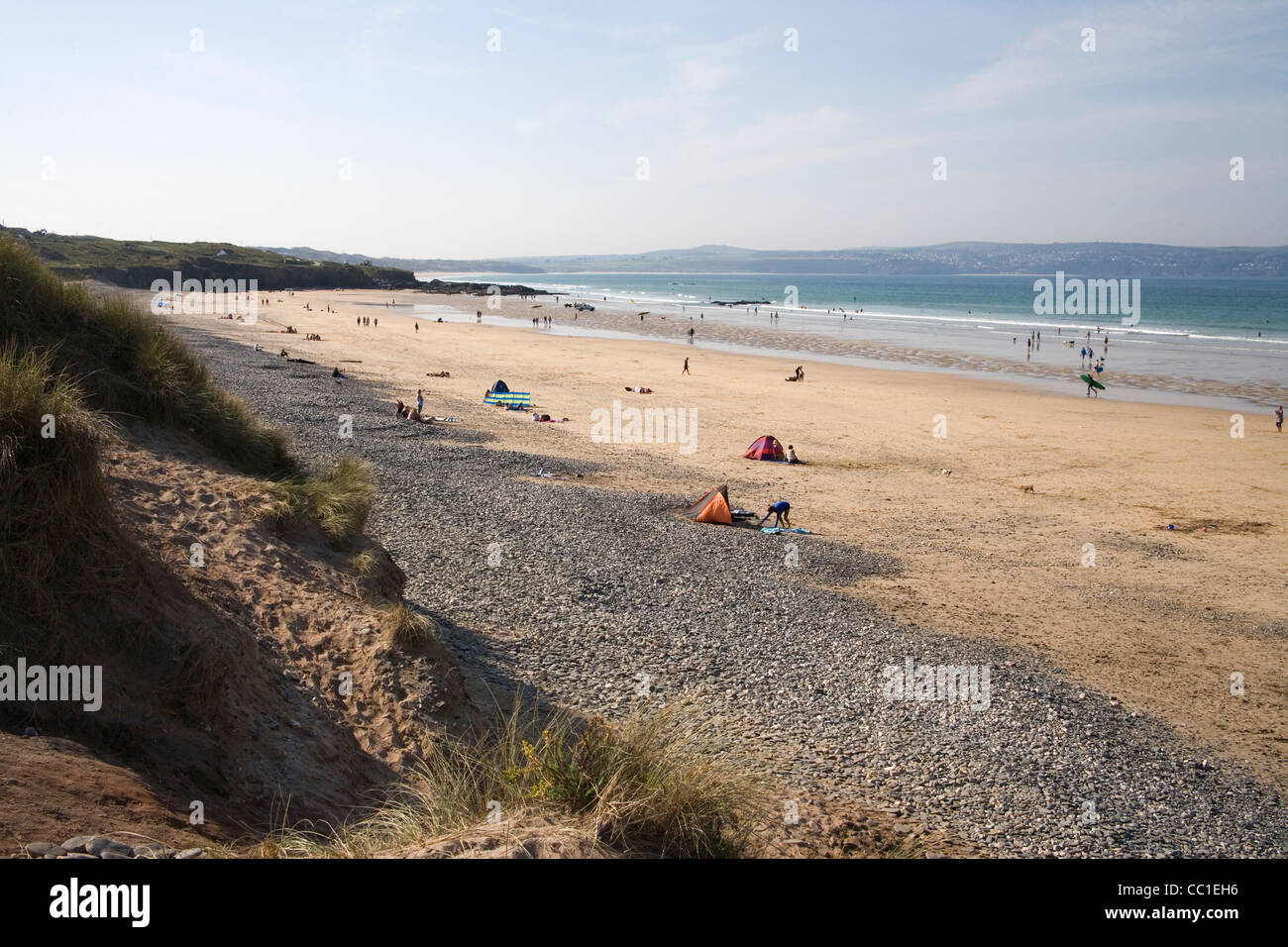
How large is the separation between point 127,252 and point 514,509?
100863 millimetres

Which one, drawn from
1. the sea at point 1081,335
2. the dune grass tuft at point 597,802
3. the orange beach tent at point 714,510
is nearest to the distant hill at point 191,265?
the sea at point 1081,335

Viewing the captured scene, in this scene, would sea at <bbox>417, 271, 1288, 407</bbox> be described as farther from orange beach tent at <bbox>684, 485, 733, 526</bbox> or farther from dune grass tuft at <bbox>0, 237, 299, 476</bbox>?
dune grass tuft at <bbox>0, 237, 299, 476</bbox>

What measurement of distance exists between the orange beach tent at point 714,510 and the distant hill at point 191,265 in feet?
212

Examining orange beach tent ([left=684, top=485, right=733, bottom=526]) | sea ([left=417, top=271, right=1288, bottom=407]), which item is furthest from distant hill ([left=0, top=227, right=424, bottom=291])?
orange beach tent ([left=684, top=485, right=733, bottom=526])

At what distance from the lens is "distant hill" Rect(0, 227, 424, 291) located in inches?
3118

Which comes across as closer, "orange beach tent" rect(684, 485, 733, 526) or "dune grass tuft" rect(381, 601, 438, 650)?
"dune grass tuft" rect(381, 601, 438, 650)

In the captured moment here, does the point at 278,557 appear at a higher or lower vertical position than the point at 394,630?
higher

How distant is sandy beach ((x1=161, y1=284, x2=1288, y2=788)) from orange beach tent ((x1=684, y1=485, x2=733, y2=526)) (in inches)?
62.3

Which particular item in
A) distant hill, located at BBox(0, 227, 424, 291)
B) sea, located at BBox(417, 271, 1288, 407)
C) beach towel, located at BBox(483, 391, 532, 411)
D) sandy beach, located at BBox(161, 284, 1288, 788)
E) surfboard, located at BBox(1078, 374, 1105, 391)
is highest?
distant hill, located at BBox(0, 227, 424, 291)

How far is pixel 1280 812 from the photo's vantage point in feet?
23.4

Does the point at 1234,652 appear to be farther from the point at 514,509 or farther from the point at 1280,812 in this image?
the point at 514,509

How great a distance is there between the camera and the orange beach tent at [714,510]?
A: 1516 cm

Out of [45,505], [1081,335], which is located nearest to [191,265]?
[1081,335]

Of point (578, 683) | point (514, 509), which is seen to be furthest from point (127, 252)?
point (578, 683)
